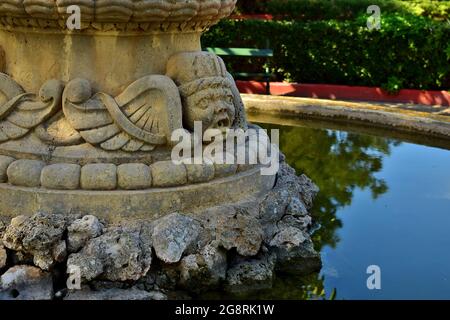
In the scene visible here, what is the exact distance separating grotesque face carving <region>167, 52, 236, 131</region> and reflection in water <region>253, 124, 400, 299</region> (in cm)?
120

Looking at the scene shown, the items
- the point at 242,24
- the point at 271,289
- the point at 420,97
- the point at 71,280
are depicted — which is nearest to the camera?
the point at 71,280

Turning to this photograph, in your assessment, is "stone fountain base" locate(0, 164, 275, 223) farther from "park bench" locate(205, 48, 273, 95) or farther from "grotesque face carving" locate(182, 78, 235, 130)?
"park bench" locate(205, 48, 273, 95)

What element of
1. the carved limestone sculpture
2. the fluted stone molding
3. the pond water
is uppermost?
the fluted stone molding

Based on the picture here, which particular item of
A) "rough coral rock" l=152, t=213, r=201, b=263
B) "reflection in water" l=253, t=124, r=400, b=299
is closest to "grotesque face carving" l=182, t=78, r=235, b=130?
"rough coral rock" l=152, t=213, r=201, b=263

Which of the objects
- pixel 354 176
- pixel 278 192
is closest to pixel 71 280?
pixel 278 192

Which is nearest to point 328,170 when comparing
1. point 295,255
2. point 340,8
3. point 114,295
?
point 295,255

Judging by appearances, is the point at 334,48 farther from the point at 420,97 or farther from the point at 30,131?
the point at 30,131

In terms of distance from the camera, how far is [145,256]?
4.02 metres

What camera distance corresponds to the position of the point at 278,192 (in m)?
4.84

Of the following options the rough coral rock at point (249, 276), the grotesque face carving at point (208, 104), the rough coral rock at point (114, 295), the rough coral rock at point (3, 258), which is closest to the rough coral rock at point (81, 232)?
the rough coral rock at point (114, 295)

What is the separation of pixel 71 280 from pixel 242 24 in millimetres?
8260

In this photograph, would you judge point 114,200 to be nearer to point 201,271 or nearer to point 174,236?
point 174,236

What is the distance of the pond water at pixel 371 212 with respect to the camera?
4.19 m

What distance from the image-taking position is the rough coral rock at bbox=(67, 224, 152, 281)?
154 inches
